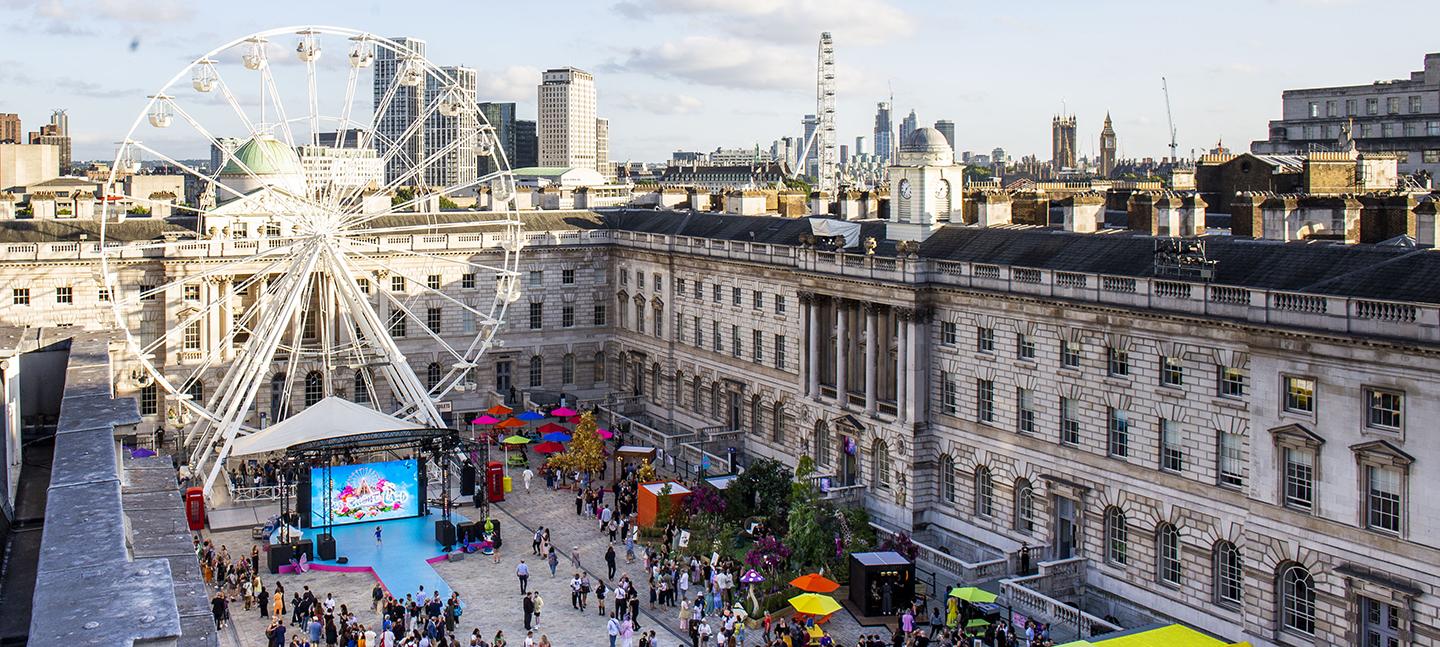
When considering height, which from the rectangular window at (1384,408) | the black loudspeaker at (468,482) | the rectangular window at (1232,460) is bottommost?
the black loudspeaker at (468,482)

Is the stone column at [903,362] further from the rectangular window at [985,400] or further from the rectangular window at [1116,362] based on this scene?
the rectangular window at [1116,362]

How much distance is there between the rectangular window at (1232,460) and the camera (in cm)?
4575

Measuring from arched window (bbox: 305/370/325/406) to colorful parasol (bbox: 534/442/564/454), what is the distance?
1670cm

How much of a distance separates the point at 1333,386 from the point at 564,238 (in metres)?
55.5

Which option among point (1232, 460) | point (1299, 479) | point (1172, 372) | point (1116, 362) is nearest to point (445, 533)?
point (1116, 362)

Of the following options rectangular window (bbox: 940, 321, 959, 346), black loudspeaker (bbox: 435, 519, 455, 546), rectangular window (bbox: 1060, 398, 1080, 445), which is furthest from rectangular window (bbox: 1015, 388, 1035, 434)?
black loudspeaker (bbox: 435, 519, 455, 546)

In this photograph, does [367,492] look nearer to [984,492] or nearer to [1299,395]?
[984,492]

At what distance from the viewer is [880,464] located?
63.1 metres

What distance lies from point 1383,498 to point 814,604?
1709 centimetres

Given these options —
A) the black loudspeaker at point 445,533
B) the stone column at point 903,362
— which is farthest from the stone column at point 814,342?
the black loudspeaker at point 445,533

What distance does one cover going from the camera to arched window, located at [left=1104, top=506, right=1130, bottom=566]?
166ft

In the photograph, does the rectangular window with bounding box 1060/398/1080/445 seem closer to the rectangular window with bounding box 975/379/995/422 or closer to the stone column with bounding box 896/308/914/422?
the rectangular window with bounding box 975/379/995/422

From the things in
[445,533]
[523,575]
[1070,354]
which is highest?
[1070,354]

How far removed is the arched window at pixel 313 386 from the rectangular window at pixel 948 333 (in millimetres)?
40291
